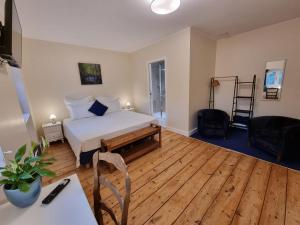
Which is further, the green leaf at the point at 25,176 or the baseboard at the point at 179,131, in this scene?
the baseboard at the point at 179,131

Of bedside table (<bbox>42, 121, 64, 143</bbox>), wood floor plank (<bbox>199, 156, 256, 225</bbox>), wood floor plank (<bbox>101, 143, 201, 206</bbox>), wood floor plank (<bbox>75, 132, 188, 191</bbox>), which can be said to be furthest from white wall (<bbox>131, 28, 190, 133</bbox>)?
bedside table (<bbox>42, 121, 64, 143</bbox>)

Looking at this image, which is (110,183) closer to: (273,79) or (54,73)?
(54,73)

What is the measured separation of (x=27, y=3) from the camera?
1.86m

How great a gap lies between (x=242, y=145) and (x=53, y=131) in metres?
4.35

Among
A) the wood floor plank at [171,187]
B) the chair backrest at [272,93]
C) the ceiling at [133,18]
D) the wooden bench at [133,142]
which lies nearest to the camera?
the wood floor plank at [171,187]

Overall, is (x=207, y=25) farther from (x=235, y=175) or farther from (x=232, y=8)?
(x=235, y=175)

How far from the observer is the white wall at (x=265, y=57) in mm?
2742

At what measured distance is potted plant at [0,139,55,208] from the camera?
70cm

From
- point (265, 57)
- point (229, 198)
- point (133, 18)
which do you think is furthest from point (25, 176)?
point (265, 57)

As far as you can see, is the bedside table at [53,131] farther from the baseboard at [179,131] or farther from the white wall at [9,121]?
the baseboard at [179,131]

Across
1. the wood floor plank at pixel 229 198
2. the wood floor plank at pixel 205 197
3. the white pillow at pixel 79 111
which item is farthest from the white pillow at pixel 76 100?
the wood floor plank at pixel 229 198

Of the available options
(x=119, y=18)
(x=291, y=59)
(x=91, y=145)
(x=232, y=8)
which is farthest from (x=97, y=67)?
(x=291, y=59)

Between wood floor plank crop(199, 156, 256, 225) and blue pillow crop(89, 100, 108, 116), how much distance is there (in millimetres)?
3051

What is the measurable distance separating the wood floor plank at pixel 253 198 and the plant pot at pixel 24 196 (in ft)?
5.71
